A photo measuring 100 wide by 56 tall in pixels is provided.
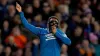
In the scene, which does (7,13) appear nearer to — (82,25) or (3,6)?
(3,6)

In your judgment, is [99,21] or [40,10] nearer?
[40,10]

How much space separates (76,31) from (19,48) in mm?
1691

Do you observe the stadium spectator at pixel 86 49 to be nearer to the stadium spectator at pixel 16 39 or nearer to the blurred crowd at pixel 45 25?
the blurred crowd at pixel 45 25

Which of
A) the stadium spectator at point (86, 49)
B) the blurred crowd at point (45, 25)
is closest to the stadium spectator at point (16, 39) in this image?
the blurred crowd at point (45, 25)

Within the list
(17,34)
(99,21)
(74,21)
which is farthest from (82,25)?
(17,34)

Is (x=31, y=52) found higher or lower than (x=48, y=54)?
lower

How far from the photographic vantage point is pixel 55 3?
12.4 m

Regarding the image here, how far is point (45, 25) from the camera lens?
37.2 ft

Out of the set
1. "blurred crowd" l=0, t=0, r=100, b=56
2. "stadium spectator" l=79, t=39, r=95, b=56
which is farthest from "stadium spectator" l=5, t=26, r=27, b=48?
"stadium spectator" l=79, t=39, r=95, b=56

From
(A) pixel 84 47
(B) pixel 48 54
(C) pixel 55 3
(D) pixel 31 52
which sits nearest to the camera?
(B) pixel 48 54

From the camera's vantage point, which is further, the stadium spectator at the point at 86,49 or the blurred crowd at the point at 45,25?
the stadium spectator at the point at 86,49

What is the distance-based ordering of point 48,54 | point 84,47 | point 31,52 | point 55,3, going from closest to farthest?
1. point 48,54
2. point 31,52
3. point 84,47
4. point 55,3

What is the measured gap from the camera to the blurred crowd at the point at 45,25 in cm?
1090

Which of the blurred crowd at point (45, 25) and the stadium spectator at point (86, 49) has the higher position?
the blurred crowd at point (45, 25)
